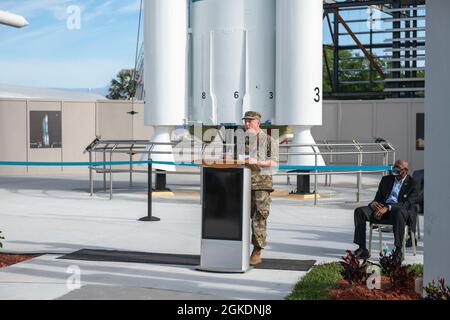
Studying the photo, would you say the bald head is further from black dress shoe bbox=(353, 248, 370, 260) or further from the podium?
the podium

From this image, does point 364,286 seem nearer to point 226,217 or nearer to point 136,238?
point 226,217

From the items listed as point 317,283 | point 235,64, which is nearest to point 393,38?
point 235,64

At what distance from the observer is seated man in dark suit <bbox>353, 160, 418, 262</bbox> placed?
1023 centimetres

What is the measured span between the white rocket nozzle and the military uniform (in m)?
3.23

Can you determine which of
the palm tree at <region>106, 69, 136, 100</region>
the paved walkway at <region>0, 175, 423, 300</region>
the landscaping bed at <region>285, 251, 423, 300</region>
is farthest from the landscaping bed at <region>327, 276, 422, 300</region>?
the palm tree at <region>106, 69, 136, 100</region>

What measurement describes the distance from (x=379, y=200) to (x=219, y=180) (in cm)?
254

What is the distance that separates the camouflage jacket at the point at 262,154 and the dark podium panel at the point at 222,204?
0.40m

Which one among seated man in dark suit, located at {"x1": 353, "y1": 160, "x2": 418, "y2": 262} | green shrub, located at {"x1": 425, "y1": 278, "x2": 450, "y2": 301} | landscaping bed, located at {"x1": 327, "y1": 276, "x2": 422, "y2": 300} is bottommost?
landscaping bed, located at {"x1": 327, "y1": 276, "x2": 422, "y2": 300}

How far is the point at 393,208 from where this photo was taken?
10.4 metres

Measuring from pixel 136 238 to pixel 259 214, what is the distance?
10.1 ft

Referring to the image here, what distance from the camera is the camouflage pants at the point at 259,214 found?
9.62 metres
